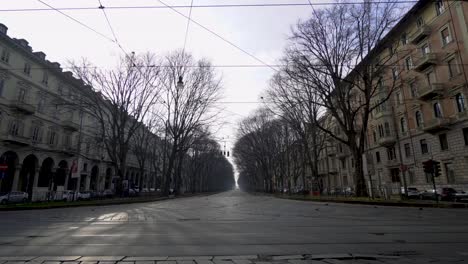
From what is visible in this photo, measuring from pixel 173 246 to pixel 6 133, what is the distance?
3543cm

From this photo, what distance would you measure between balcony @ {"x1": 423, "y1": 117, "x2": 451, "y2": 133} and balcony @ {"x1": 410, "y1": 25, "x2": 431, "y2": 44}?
958cm

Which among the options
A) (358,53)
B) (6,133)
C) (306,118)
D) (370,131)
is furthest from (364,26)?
Answer: (6,133)

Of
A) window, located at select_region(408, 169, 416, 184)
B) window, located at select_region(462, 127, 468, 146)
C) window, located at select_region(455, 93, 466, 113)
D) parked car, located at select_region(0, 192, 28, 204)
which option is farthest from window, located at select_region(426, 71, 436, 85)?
parked car, located at select_region(0, 192, 28, 204)

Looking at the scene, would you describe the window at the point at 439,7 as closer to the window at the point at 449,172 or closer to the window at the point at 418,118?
the window at the point at 418,118

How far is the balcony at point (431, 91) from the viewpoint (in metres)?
32.2

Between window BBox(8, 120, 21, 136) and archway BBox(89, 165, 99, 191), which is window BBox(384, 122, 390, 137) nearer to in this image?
window BBox(8, 120, 21, 136)

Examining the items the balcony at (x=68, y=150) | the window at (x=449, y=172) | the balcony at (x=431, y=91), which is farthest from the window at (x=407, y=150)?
the balcony at (x=68, y=150)

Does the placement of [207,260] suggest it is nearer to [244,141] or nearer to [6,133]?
[6,133]

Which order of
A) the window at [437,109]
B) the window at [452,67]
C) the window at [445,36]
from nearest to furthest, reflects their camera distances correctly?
the window at [452,67]
the window at [445,36]
the window at [437,109]

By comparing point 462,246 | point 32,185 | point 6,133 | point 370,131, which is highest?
point 370,131

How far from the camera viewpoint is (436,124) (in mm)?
32094

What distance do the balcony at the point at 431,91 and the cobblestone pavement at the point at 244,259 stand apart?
32521 mm

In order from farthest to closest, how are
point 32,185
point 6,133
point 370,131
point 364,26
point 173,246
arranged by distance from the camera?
1. point 370,131
2. point 32,185
3. point 6,133
4. point 364,26
5. point 173,246

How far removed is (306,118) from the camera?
35.9 meters
